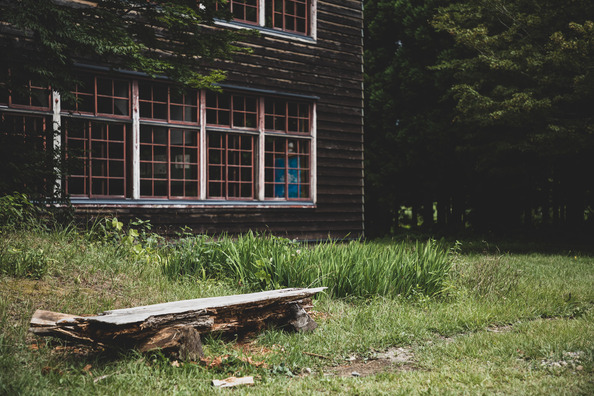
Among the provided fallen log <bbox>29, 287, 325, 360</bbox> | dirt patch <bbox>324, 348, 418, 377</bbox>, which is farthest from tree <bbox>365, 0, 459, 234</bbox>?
fallen log <bbox>29, 287, 325, 360</bbox>

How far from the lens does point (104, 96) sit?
9.44 m

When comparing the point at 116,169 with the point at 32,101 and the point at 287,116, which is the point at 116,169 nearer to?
the point at 32,101

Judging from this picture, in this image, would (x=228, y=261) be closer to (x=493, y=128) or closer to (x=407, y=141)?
(x=493, y=128)

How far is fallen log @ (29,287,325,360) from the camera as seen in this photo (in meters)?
3.75

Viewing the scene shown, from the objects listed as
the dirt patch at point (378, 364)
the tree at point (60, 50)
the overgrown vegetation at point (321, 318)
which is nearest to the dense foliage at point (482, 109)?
the overgrown vegetation at point (321, 318)

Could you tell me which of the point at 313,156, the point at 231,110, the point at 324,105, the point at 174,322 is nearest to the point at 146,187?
the point at 231,110

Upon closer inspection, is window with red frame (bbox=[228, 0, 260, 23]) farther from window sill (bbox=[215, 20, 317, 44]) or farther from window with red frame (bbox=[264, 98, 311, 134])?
window with red frame (bbox=[264, 98, 311, 134])

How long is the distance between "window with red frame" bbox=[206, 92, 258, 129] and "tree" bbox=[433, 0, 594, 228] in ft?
20.5

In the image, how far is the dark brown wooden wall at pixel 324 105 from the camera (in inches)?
432

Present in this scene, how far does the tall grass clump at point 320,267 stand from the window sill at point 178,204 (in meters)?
2.45

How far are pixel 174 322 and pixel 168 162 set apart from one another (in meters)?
6.35

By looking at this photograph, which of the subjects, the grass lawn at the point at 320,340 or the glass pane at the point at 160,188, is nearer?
the grass lawn at the point at 320,340

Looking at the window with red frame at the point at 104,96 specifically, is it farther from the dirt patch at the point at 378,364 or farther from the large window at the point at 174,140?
the dirt patch at the point at 378,364

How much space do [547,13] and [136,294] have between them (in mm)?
12541
